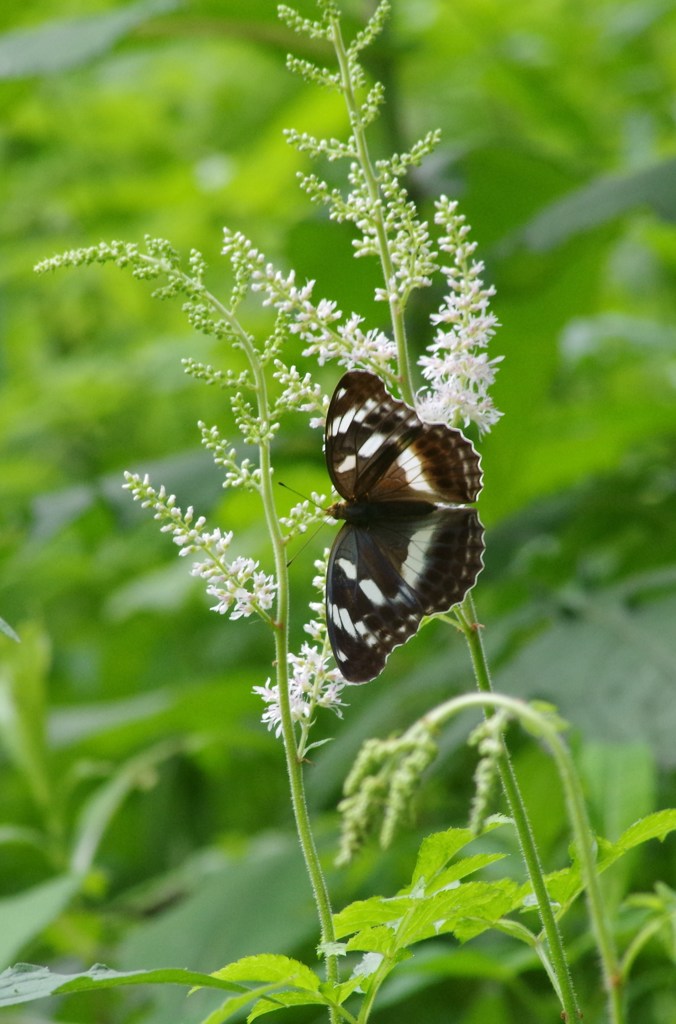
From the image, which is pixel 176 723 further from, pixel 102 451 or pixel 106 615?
pixel 102 451

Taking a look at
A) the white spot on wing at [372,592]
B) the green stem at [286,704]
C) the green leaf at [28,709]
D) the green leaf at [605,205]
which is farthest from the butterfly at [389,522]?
the green leaf at [28,709]

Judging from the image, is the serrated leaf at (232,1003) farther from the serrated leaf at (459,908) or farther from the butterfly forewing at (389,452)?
the butterfly forewing at (389,452)

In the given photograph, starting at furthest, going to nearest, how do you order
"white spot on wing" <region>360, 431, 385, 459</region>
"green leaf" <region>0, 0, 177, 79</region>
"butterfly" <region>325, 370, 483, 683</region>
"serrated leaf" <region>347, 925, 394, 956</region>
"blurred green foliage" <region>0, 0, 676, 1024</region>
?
"green leaf" <region>0, 0, 177, 79</region> → "blurred green foliage" <region>0, 0, 676, 1024</region> → "white spot on wing" <region>360, 431, 385, 459</region> → "butterfly" <region>325, 370, 483, 683</region> → "serrated leaf" <region>347, 925, 394, 956</region>

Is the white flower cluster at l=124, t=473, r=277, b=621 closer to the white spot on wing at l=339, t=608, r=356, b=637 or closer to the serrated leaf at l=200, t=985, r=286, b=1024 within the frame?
the white spot on wing at l=339, t=608, r=356, b=637

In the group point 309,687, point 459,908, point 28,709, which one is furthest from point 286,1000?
point 28,709

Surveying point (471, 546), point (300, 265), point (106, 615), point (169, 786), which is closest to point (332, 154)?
point (471, 546)

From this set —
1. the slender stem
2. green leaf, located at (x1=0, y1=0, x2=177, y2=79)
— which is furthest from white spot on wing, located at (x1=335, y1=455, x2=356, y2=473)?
green leaf, located at (x1=0, y1=0, x2=177, y2=79)

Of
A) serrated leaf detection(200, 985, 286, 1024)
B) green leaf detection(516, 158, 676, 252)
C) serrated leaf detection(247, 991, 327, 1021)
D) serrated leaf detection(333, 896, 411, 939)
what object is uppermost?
green leaf detection(516, 158, 676, 252)
